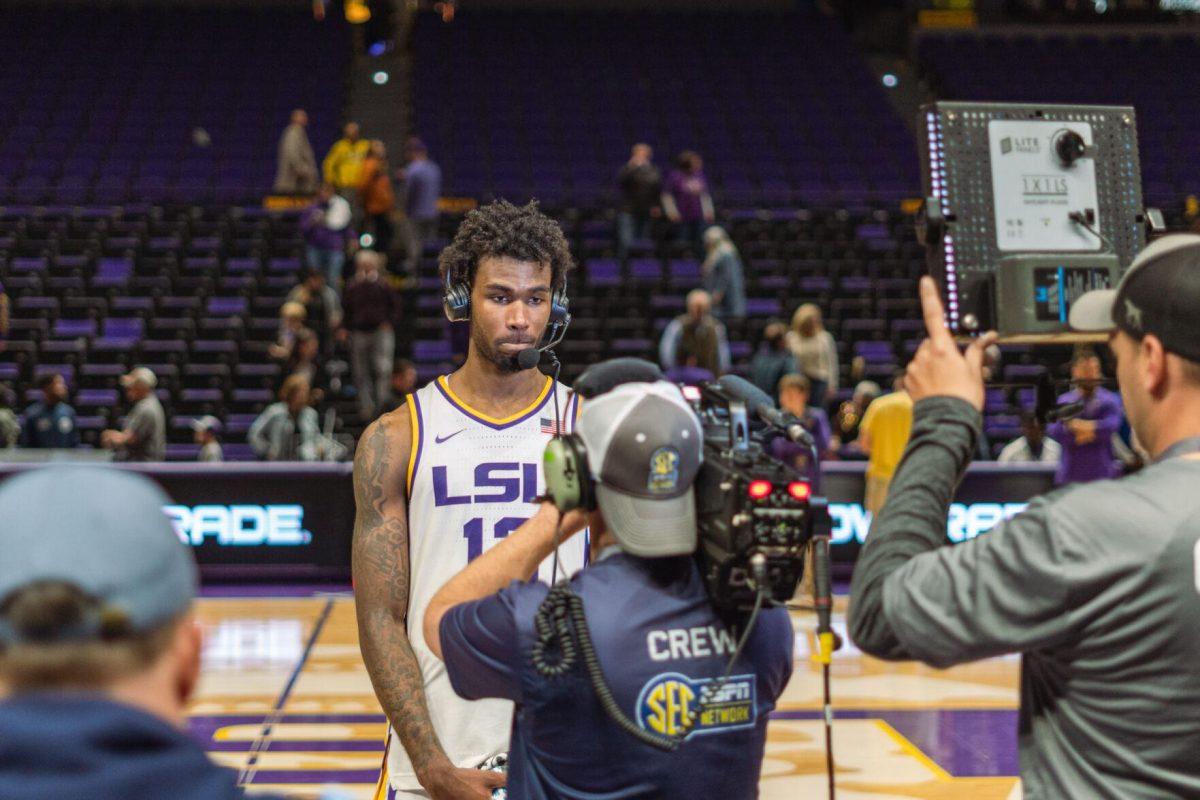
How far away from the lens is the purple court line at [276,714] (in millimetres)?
6723

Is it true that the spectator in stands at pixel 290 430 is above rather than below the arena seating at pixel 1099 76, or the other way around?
below

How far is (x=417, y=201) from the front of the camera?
1659 centimetres

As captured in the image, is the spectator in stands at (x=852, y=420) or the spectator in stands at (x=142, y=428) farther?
the spectator in stands at (x=852, y=420)

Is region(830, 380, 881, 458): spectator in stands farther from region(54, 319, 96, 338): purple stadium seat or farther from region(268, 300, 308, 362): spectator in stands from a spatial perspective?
region(54, 319, 96, 338): purple stadium seat

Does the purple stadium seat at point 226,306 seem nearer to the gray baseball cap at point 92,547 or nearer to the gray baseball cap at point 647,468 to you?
the gray baseball cap at point 647,468

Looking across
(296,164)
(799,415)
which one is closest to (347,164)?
(296,164)

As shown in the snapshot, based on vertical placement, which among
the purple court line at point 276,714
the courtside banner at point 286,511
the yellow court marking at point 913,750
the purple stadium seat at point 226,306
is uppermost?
the purple stadium seat at point 226,306

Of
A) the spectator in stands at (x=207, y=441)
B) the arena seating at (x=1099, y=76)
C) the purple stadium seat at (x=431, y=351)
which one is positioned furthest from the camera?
the arena seating at (x=1099, y=76)

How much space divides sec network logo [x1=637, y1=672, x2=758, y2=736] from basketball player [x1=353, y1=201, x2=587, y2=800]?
111 centimetres

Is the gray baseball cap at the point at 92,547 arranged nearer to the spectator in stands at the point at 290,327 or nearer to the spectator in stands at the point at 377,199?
the spectator in stands at the point at 290,327

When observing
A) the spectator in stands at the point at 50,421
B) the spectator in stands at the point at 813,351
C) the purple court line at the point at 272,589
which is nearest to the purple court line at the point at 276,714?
the purple court line at the point at 272,589

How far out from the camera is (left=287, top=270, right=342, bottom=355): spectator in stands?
15.6 metres

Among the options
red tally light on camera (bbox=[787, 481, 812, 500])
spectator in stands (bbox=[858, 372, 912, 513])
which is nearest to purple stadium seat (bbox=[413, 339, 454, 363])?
spectator in stands (bbox=[858, 372, 912, 513])

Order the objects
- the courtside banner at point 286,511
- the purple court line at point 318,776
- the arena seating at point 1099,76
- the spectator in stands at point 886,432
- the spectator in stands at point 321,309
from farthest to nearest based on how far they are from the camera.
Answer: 1. the arena seating at point 1099,76
2. the spectator in stands at point 321,309
3. the courtside banner at point 286,511
4. the spectator in stands at point 886,432
5. the purple court line at point 318,776
